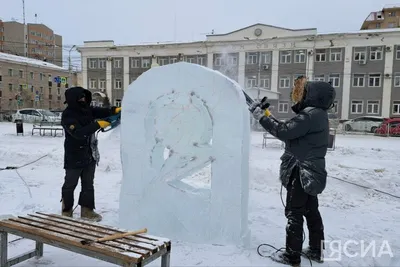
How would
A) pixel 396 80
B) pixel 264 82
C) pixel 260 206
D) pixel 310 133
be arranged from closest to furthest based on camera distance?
pixel 310 133 < pixel 260 206 < pixel 396 80 < pixel 264 82

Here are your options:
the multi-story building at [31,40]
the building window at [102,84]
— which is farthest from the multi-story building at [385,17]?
the multi-story building at [31,40]

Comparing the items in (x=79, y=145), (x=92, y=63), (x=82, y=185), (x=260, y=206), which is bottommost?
(x=260, y=206)

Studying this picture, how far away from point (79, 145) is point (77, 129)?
11.7 inches

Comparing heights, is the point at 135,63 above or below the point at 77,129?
above

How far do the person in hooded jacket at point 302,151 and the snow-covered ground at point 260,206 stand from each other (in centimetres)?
42

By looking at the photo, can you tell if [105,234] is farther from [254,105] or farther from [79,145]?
[254,105]

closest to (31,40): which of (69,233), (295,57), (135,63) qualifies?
(135,63)

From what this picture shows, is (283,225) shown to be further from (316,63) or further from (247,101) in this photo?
(316,63)

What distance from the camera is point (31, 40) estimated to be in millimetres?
80062

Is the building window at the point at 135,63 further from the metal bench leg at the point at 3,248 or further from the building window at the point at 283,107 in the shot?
the metal bench leg at the point at 3,248

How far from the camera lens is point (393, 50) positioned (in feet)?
107

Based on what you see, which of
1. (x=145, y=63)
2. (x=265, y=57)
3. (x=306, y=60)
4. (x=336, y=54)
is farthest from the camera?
(x=145, y=63)

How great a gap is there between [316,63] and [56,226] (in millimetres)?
35827

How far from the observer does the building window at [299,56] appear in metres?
35.1
